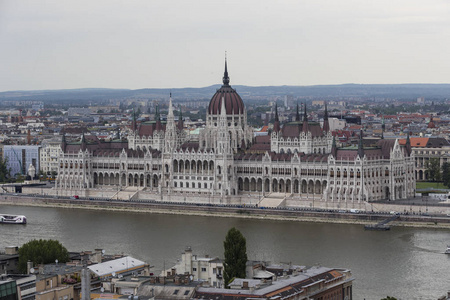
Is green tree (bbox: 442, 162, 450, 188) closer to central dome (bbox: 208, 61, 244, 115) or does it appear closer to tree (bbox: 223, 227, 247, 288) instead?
central dome (bbox: 208, 61, 244, 115)

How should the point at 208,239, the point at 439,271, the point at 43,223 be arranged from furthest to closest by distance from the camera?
1. the point at 43,223
2. the point at 208,239
3. the point at 439,271

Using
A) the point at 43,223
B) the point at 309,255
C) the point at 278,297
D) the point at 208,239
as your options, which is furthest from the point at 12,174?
Result: the point at 278,297

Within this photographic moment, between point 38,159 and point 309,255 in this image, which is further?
point 38,159

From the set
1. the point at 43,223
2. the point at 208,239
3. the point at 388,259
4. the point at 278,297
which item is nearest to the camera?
the point at 278,297

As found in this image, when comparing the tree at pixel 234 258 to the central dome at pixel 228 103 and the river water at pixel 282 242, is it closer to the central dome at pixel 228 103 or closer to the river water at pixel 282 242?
the river water at pixel 282 242

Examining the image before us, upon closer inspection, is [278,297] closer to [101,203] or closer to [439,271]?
[439,271]

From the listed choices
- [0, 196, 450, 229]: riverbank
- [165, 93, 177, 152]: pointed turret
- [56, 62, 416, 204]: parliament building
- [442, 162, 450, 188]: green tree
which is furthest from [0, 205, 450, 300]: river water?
[442, 162, 450, 188]: green tree
